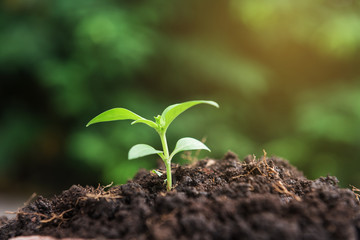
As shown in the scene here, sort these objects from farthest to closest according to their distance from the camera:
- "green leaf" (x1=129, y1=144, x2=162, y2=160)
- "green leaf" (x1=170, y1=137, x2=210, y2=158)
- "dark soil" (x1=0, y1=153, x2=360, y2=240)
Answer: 1. "green leaf" (x1=170, y1=137, x2=210, y2=158)
2. "green leaf" (x1=129, y1=144, x2=162, y2=160)
3. "dark soil" (x1=0, y1=153, x2=360, y2=240)

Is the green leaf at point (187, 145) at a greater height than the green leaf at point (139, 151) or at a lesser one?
greater

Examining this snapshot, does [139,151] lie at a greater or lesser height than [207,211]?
greater

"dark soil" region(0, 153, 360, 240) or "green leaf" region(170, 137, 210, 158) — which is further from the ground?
"green leaf" region(170, 137, 210, 158)

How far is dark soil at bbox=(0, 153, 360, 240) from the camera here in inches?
28.2

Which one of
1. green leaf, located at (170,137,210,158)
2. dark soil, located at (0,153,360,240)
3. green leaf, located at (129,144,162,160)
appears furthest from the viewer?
green leaf, located at (170,137,210,158)

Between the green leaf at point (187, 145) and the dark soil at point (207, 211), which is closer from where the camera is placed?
the dark soil at point (207, 211)

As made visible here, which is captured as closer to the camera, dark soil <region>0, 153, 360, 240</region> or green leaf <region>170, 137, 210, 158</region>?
dark soil <region>0, 153, 360, 240</region>

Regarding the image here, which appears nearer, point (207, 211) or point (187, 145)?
point (207, 211)

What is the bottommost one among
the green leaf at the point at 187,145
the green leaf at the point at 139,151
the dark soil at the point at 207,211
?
the dark soil at the point at 207,211

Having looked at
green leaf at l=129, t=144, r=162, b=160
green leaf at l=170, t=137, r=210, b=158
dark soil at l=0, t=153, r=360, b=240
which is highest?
green leaf at l=170, t=137, r=210, b=158

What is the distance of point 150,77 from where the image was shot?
15.5ft

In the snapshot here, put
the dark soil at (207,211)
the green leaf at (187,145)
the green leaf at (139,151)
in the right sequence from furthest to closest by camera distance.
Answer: the green leaf at (187,145) → the green leaf at (139,151) → the dark soil at (207,211)

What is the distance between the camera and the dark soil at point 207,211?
72cm

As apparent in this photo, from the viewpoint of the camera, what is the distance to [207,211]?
783 mm
